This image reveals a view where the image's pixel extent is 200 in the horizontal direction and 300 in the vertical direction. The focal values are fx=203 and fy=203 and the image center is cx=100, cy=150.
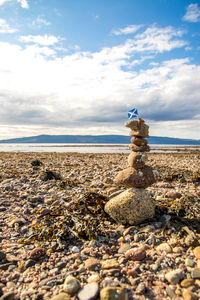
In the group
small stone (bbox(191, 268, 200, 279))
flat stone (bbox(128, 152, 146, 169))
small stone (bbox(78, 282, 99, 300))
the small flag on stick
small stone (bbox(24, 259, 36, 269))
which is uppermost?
the small flag on stick

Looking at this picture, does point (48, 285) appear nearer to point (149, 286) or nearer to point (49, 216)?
point (149, 286)

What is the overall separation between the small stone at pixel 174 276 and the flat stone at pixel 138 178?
2.36 m

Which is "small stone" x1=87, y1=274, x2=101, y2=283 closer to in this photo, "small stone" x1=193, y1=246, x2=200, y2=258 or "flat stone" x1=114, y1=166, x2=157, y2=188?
"small stone" x1=193, y1=246, x2=200, y2=258

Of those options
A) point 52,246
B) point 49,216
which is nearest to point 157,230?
point 52,246

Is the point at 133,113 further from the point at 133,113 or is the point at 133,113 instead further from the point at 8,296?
the point at 8,296

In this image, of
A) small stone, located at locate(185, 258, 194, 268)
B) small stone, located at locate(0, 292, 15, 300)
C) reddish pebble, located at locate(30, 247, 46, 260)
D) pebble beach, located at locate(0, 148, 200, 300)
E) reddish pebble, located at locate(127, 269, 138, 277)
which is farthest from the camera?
reddish pebble, located at locate(30, 247, 46, 260)

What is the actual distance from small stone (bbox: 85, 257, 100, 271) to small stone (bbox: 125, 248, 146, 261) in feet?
1.99

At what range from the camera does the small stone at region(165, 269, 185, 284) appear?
10.4 ft

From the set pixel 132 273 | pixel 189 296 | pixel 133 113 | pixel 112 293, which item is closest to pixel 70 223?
pixel 132 273

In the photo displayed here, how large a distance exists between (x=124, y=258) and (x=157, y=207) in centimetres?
229

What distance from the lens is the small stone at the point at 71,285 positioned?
303 cm

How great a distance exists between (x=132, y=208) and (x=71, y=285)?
2.44 metres

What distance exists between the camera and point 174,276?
10.5 ft

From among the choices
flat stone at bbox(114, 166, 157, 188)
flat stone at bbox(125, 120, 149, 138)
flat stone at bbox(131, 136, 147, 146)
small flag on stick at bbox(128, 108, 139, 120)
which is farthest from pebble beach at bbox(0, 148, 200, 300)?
small flag on stick at bbox(128, 108, 139, 120)
